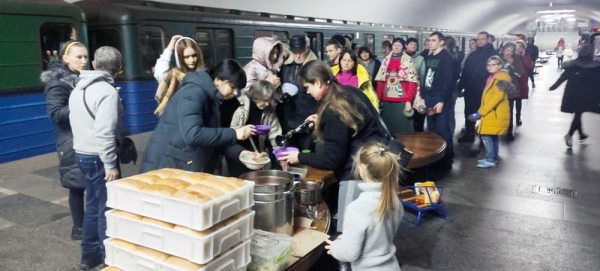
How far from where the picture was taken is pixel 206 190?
6.23 feet

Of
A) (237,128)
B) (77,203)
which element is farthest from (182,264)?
(77,203)

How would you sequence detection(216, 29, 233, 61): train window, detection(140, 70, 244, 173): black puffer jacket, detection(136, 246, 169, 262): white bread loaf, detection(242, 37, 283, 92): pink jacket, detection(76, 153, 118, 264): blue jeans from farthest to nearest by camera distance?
1. detection(216, 29, 233, 61): train window
2. detection(242, 37, 283, 92): pink jacket
3. detection(76, 153, 118, 264): blue jeans
4. detection(140, 70, 244, 173): black puffer jacket
5. detection(136, 246, 169, 262): white bread loaf

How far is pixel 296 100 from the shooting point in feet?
15.3

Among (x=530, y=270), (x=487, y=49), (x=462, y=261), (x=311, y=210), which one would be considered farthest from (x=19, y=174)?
(x=487, y=49)

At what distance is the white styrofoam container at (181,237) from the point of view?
5.80ft

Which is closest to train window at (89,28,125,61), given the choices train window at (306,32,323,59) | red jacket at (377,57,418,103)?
red jacket at (377,57,418,103)

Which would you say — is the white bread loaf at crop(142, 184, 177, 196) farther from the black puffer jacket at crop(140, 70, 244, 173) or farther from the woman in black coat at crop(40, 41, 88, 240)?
the woman in black coat at crop(40, 41, 88, 240)

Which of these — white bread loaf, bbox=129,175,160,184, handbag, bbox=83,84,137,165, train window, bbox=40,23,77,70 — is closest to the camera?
white bread loaf, bbox=129,175,160,184

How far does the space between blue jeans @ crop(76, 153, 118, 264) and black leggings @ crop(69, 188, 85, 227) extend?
0.54m

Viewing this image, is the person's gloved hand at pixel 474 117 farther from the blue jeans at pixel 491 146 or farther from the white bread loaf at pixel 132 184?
the white bread loaf at pixel 132 184

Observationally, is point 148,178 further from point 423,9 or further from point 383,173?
point 423,9

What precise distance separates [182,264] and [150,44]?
6.43 metres

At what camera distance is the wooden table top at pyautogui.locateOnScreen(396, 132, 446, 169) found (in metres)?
4.30

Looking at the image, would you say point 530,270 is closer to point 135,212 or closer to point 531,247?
point 531,247
